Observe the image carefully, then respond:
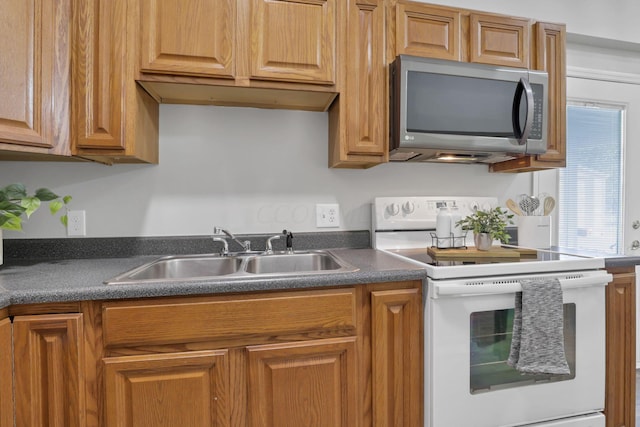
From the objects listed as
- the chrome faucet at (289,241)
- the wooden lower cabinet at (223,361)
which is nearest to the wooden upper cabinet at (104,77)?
the wooden lower cabinet at (223,361)

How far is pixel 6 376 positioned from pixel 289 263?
105 centimetres

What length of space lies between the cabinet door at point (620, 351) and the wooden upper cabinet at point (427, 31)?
1.27 metres

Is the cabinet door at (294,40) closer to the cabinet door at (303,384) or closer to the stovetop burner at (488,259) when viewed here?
the stovetop burner at (488,259)

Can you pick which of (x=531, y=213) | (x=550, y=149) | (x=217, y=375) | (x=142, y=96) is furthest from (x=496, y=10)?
(x=217, y=375)

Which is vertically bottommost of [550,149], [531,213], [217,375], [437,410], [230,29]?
[437,410]

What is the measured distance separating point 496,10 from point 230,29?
1.60 metres

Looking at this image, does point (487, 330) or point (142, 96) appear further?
point (142, 96)

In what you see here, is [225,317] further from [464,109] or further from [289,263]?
[464,109]

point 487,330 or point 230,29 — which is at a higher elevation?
point 230,29

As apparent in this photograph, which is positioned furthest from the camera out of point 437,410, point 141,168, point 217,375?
point 141,168

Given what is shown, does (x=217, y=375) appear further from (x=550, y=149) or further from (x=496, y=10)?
(x=496, y=10)

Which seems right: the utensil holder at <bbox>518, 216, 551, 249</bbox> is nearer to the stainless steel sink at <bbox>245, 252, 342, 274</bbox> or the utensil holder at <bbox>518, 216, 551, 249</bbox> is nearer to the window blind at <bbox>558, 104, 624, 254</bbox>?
the window blind at <bbox>558, 104, 624, 254</bbox>

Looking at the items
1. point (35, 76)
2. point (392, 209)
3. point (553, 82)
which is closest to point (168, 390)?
point (35, 76)

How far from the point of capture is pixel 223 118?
68.6 inches
